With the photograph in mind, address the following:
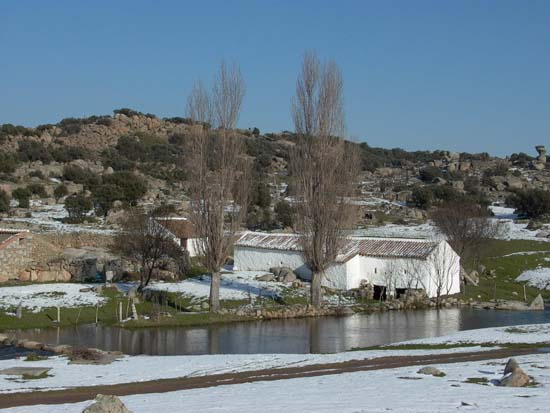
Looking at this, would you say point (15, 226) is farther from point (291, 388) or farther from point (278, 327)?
point (291, 388)

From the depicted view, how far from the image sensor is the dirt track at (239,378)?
62.4ft

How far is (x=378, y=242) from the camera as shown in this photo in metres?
51.8

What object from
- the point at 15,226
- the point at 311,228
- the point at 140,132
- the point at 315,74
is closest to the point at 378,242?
the point at 311,228

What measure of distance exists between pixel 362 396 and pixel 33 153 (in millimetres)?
96512

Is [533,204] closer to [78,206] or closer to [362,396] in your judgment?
[78,206]

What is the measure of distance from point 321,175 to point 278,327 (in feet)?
31.9

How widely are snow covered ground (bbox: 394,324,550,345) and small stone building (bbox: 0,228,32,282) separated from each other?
79.0ft

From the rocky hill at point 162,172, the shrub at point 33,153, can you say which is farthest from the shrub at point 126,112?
the shrub at point 33,153

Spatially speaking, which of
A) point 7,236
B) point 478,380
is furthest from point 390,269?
point 478,380

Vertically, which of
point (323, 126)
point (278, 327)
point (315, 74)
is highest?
point (315, 74)

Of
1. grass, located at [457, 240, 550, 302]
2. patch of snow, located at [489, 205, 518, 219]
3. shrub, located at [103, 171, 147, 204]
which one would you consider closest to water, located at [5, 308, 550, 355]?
grass, located at [457, 240, 550, 302]

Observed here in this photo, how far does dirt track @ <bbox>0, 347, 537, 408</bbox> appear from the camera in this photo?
19.0m

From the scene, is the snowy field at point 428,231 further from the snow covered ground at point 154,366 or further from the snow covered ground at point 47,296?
the snow covered ground at point 154,366

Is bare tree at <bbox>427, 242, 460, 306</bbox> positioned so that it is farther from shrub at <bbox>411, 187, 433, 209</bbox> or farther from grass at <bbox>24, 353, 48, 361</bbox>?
shrub at <bbox>411, 187, 433, 209</bbox>
